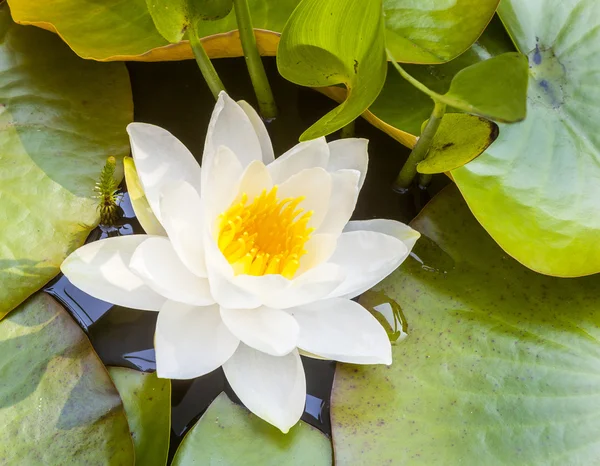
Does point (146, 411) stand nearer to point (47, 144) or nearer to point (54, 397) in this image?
point (54, 397)

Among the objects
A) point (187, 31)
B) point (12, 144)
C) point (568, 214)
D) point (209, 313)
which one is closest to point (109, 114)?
point (12, 144)

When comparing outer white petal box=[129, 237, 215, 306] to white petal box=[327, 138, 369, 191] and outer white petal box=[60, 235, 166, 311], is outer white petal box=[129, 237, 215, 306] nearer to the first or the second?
outer white petal box=[60, 235, 166, 311]

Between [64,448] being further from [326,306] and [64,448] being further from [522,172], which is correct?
[522,172]

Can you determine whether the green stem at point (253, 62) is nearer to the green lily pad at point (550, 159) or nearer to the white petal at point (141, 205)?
the white petal at point (141, 205)

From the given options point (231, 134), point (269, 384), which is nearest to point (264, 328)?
point (269, 384)

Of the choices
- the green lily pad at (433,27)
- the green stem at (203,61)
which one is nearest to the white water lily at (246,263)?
the green stem at (203,61)
